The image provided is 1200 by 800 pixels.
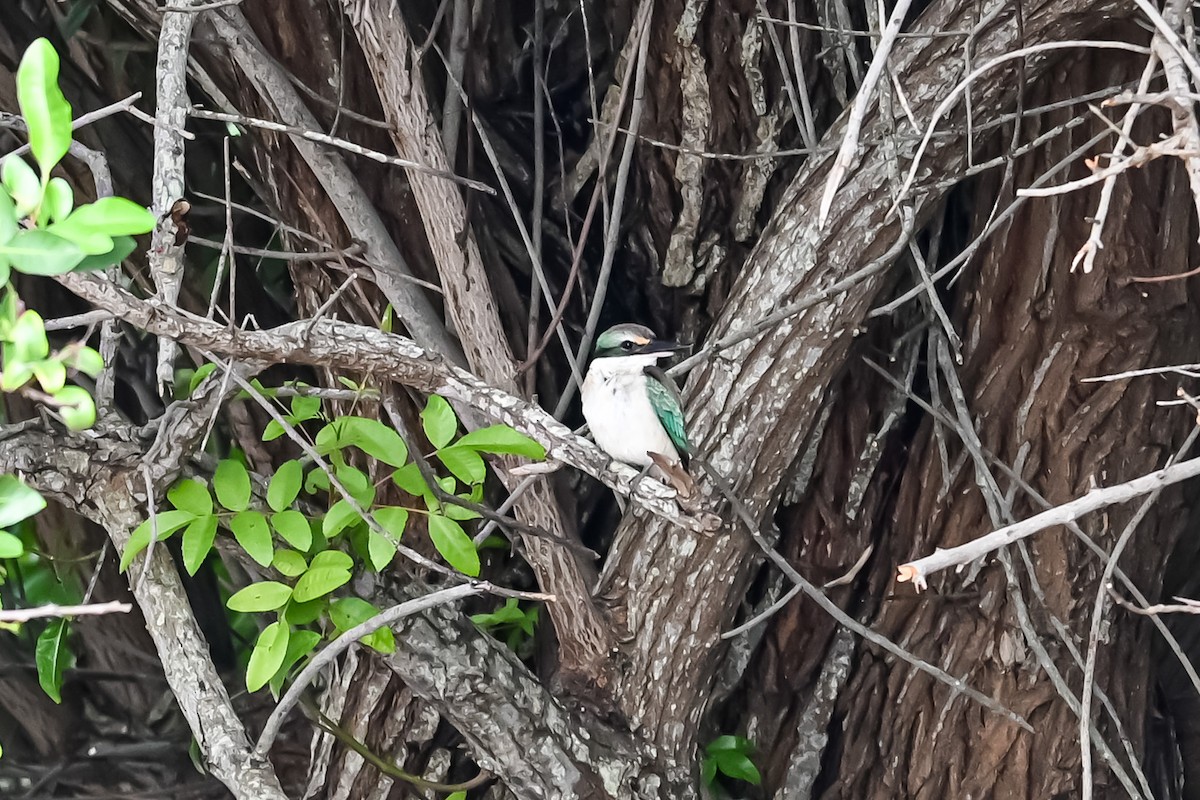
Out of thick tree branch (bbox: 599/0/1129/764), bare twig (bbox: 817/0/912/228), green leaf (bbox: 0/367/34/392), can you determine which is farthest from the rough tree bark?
green leaf (bbox: 0/367/34/392)

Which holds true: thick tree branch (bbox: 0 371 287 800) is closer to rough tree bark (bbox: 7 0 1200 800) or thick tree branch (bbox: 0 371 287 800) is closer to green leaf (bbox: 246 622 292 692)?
rough tree bark (bbox: 7 0 1200 800)

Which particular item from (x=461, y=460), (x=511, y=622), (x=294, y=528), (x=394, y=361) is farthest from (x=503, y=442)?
(x=511, y=622)

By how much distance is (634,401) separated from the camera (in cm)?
232

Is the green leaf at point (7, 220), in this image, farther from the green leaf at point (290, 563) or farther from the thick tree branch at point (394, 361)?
the green leaf at point (290, 563)

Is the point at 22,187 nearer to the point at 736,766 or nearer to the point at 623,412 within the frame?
the point at 623,412

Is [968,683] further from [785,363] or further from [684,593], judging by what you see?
[785,363]

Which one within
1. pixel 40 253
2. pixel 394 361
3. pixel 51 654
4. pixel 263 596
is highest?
pixel 40 253

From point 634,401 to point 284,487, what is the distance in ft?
2.56

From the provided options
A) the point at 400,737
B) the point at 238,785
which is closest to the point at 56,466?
the point at 238,785

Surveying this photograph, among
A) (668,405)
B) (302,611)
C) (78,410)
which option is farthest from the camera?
(668,405)

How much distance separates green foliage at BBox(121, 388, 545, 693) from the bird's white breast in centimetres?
48

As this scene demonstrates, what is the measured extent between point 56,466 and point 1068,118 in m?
2.08

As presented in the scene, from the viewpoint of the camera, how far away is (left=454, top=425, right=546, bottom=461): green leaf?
6.01 feet

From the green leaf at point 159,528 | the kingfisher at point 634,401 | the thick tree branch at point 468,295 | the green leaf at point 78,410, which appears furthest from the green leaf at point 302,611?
the green leaf at point 78,410
